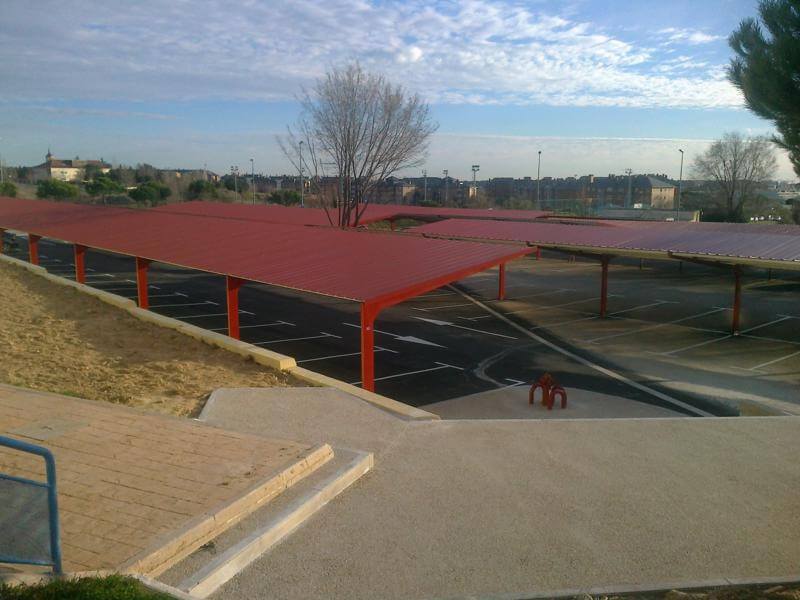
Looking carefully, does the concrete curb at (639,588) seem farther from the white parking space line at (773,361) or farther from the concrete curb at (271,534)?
the white parking space line at (773,361)

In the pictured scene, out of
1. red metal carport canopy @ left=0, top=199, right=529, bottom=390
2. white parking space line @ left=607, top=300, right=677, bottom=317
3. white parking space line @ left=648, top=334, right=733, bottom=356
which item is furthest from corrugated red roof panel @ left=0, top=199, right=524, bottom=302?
white parking space line @ left=607, top=300, right=677, bottom=317

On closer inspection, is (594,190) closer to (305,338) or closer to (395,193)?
(395,193)

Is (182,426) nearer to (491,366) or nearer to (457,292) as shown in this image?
(491,366)

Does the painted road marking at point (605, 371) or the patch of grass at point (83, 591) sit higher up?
the patch of grass at point (83, 591)

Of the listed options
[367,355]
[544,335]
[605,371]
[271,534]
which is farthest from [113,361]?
[544,335]

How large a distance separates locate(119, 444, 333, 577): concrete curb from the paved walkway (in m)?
6.29

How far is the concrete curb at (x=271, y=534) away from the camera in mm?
5254

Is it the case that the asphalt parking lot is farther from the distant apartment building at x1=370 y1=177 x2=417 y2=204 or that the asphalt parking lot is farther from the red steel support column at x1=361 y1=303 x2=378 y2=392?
the distant apartment building at x1=370 y1=177 x2=417 y2=204

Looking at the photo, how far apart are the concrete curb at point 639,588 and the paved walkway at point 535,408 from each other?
24.6 feet

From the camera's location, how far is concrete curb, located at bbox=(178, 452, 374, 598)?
5.25m

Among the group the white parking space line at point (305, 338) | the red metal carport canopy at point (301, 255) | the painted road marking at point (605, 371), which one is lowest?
the painted road marking at point (605, 371)

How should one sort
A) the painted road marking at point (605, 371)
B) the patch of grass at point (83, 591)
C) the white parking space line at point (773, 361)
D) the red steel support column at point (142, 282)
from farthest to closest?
1. the red steel support column at point (142, 282)
2. the white parking space line at point (773, 361)
3. the painted road marking at point (605, 371)
4. the patch of grass at point (83, 591)

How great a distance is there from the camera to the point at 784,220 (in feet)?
192

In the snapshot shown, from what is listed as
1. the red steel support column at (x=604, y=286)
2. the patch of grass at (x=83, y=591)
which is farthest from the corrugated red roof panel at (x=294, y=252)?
the patch of grass at (x=83, y=591)
